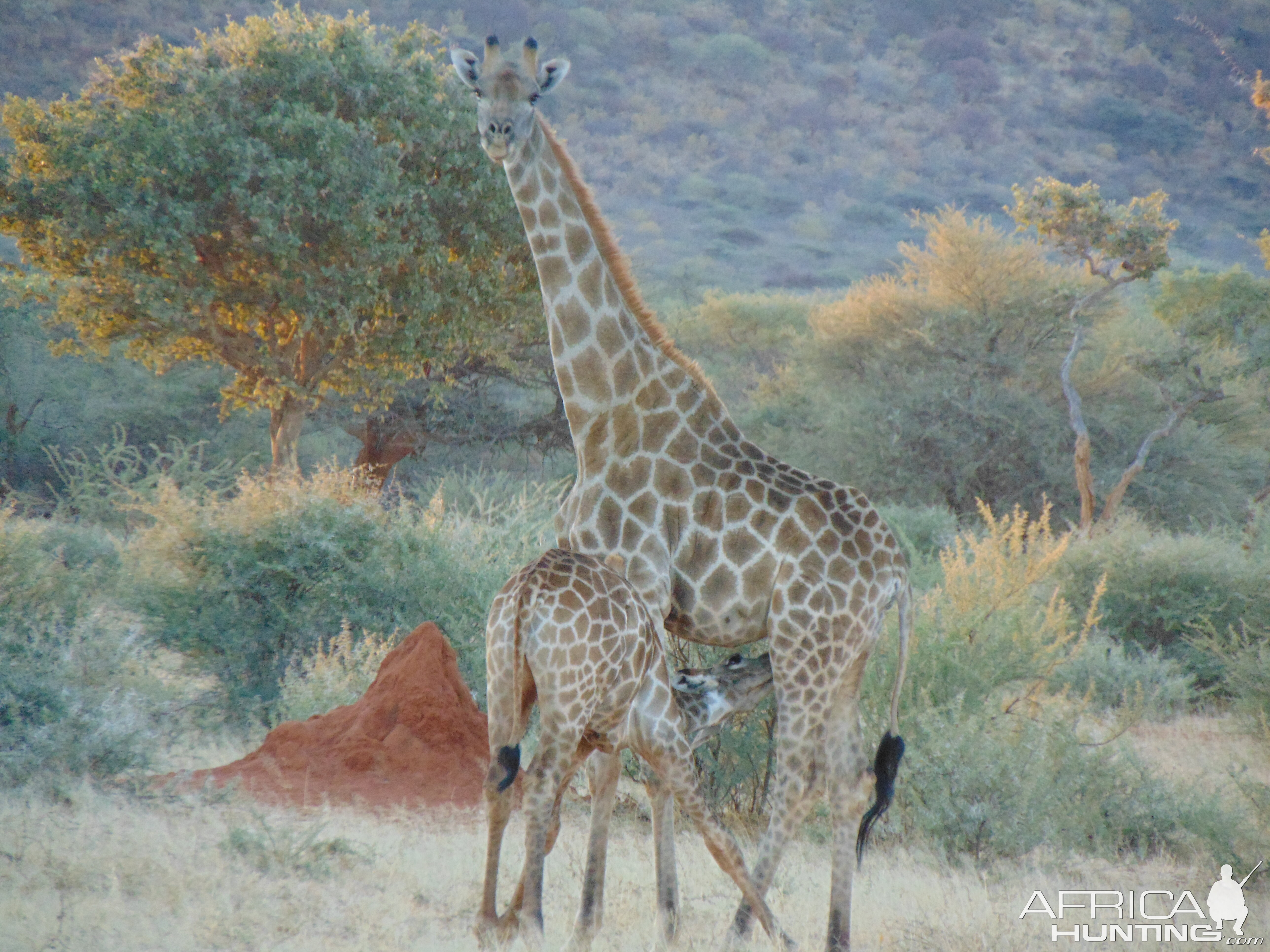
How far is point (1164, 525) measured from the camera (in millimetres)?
22531

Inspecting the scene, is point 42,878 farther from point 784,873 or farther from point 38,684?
point 784,873

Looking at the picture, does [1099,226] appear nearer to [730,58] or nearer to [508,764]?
[508,764]

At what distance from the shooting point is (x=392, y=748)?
7320mm

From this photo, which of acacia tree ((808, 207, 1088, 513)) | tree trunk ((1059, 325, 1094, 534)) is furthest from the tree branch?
acacia tree ((808, 207, 1088, 513))

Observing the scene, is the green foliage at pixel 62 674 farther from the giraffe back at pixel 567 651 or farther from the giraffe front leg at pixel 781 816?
the giraffe front leg at pixel 781 816

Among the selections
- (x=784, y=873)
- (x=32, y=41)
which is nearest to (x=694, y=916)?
(x=784, y=873)

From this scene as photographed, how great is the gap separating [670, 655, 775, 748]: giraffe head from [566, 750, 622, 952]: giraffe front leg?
40 cm

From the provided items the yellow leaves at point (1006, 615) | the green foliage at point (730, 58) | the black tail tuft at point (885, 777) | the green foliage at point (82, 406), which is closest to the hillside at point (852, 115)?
the green foliage at point (730, 58)

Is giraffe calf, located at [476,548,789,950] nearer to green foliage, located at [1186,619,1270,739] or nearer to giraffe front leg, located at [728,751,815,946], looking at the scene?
giraffe front leg, located at [728,751,815,946]

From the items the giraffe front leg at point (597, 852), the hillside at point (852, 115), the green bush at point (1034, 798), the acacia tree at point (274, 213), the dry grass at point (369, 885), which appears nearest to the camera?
the dry grass at point (369, 885)

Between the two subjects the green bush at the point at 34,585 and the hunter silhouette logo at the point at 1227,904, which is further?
the green bush at the point at 34,585

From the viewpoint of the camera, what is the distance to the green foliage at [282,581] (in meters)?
9.45

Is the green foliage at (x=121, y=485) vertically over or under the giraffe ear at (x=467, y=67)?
under

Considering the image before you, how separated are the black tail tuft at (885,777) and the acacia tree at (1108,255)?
15286 millimetres
